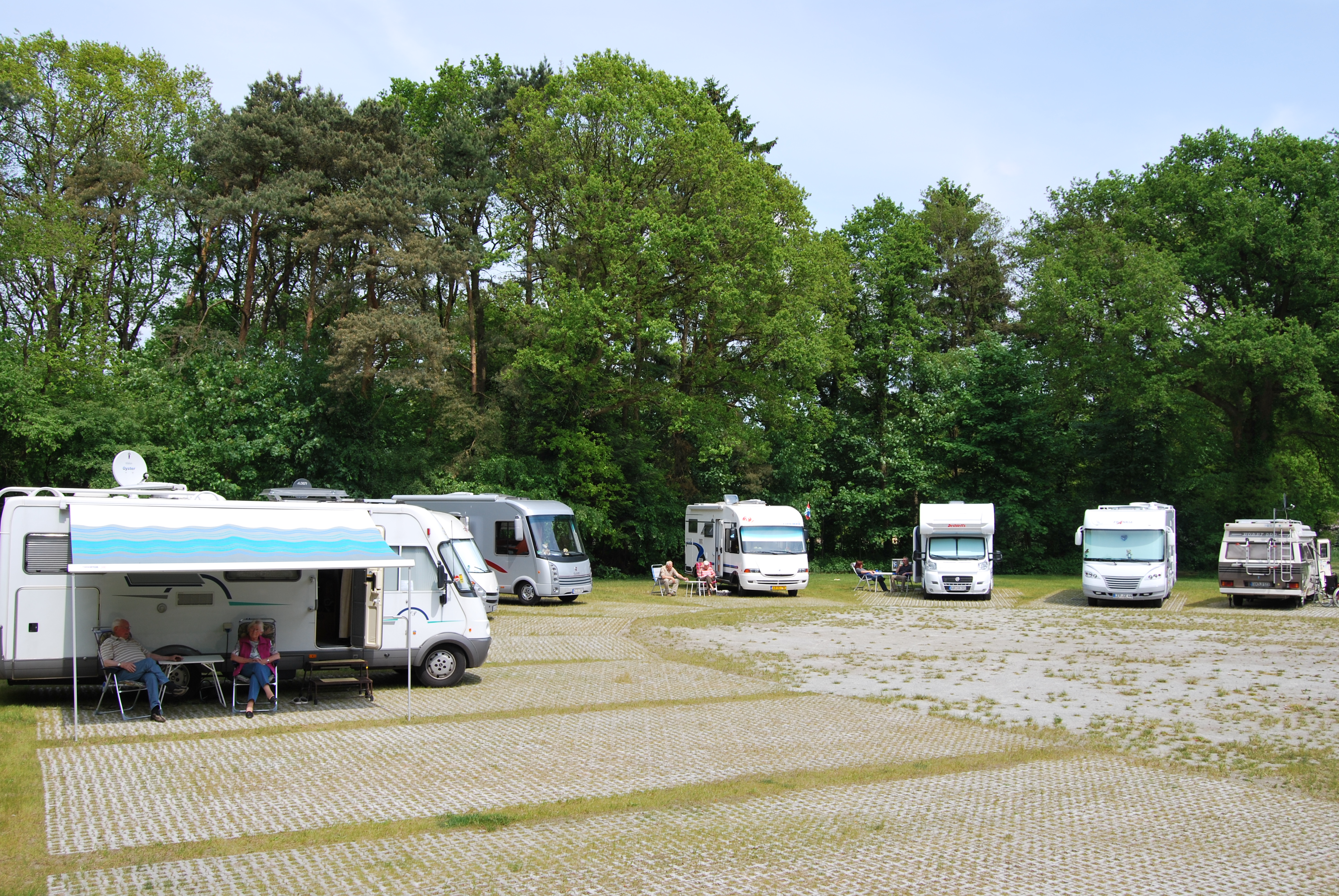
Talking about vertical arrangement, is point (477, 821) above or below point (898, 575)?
above

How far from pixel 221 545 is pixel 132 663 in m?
1.58

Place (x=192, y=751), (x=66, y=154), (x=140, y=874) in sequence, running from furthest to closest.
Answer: (x=66, y=154) < (x=192, y=751) < (x=140, y=874)

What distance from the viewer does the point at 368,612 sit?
1265cm

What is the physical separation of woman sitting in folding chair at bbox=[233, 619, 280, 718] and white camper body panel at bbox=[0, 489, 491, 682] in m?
0.57

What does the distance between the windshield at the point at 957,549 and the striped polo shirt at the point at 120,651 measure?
73.4 ft

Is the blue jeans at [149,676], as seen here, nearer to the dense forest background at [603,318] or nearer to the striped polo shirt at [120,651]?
the striped polo shirt at [120,651]

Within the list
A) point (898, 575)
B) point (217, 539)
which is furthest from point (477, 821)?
point (898, 575)

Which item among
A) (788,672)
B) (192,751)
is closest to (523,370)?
(788,672)

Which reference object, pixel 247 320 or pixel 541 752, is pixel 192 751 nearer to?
pixel 541 752

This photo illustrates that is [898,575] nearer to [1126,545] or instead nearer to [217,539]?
[1126,545]

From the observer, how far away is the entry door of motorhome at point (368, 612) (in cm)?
1260

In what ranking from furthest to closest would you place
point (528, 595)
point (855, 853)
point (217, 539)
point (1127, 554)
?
point (1127, 554) → point (528, 595) → point (217, 539) → point (855, 853)

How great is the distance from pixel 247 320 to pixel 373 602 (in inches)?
825

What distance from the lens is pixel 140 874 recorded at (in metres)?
6.07
